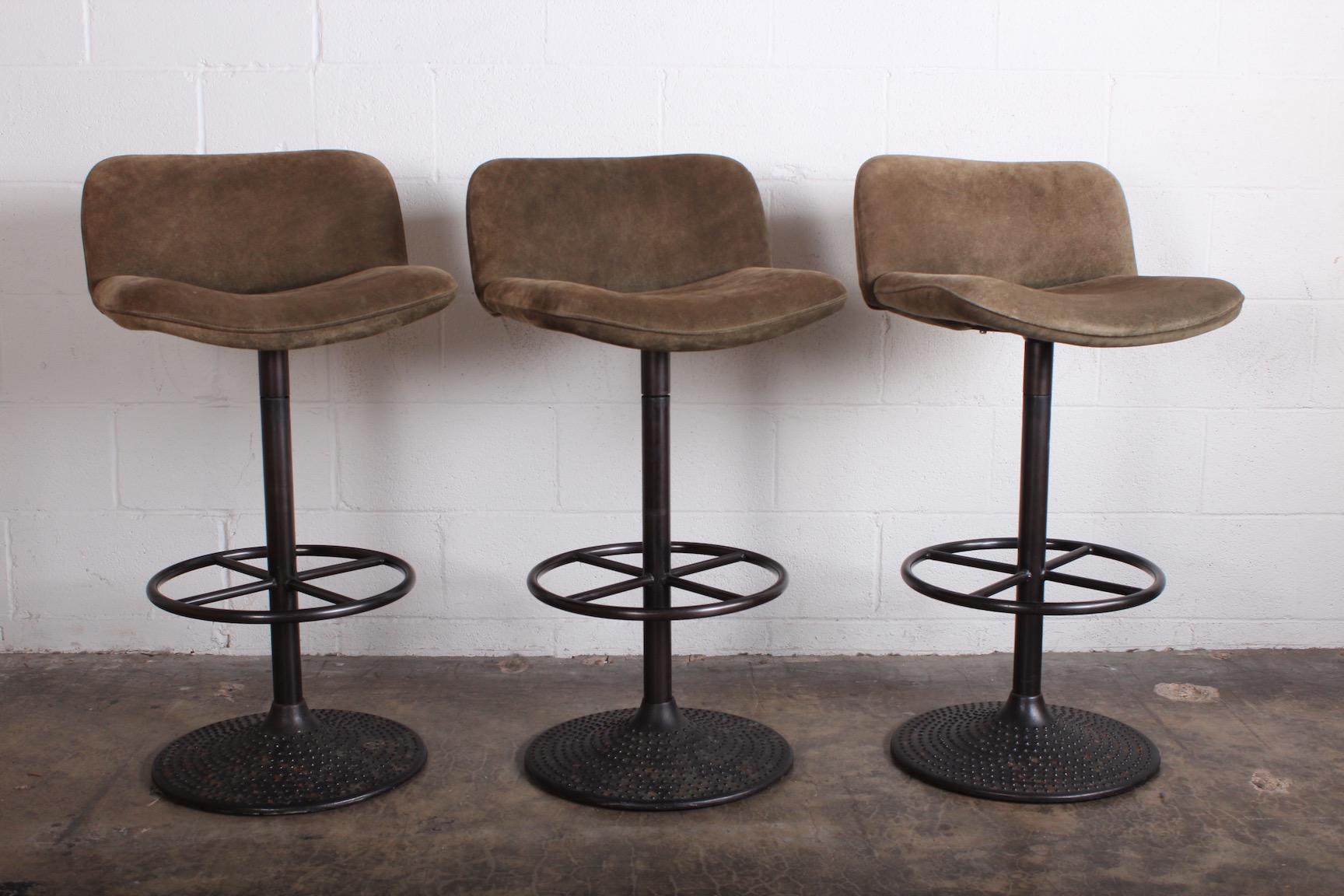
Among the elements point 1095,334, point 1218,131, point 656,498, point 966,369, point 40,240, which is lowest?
point 656,498

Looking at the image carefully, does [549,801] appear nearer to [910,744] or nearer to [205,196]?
[910,744]

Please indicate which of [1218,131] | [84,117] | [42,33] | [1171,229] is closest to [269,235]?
[84,117]

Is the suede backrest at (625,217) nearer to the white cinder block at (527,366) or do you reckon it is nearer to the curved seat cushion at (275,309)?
the curved seat cushion at (275,309)

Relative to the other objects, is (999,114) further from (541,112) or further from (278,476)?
(278,476)

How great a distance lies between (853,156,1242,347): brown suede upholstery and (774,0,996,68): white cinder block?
0.45 meters

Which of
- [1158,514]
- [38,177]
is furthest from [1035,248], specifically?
[38,177]

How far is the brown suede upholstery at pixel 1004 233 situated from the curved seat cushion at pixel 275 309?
0.74 meters

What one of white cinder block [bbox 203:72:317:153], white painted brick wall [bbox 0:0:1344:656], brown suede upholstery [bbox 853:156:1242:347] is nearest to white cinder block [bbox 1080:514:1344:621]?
white painted brick wall [bbox 0:0:1344:656]

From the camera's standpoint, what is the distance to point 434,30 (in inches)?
96.4

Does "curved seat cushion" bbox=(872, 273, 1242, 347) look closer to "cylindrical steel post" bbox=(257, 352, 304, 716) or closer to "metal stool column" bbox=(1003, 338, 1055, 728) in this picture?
"metal stool column" bbox=(1003, 338, 1055, 728)

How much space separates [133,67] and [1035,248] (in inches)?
73.1

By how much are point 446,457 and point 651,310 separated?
103 cm

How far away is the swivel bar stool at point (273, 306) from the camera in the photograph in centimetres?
174

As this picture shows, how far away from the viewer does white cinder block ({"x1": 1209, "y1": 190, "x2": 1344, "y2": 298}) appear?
2.53 meters
